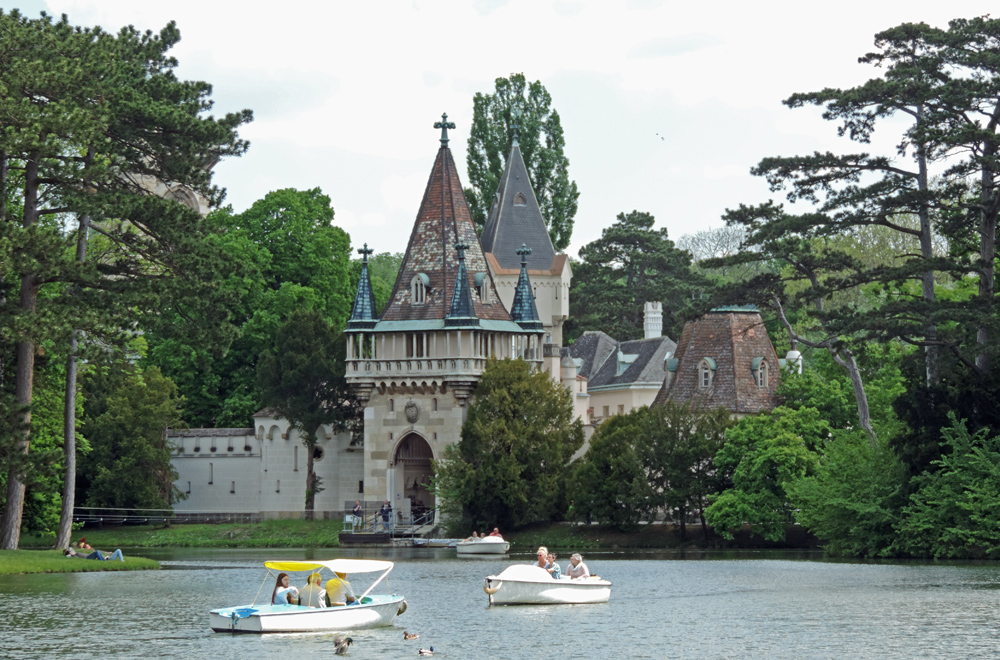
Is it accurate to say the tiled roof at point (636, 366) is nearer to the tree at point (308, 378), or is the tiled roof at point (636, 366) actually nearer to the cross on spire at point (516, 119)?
the cross on spire at point (516, 119)

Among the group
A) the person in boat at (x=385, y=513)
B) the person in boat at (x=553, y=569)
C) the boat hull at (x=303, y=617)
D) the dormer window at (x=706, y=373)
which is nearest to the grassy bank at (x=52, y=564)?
the boat hull at (x=303, y=617)

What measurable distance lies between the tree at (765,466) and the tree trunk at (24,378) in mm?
22890

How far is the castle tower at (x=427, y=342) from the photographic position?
6988cm

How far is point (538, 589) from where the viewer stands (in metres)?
35.3

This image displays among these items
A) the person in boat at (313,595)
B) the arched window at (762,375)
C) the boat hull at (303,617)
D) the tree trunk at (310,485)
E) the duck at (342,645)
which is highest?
the arched window at (762,375)

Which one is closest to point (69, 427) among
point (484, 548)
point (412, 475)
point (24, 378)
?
point (24, 378)

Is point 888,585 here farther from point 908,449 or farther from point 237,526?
point 237,526

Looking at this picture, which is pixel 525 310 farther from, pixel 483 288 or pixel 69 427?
pixel 69 427

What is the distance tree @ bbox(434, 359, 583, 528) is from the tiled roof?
708 inches

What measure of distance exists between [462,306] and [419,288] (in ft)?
8.36

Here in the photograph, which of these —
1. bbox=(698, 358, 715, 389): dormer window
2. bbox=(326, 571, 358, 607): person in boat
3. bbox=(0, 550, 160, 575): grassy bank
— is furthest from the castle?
bbox=(326, 571, 358, 607): person in boat

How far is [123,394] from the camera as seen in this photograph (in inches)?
2872

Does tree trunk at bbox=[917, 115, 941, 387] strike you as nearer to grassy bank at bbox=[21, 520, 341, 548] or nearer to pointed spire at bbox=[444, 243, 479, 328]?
pointed spire at bbox=[444, 243, 479, 328]

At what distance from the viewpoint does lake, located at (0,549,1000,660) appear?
26766 mm
